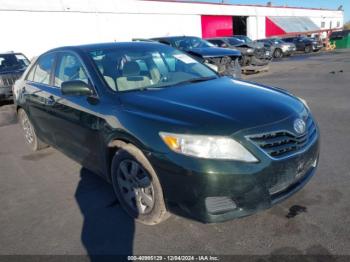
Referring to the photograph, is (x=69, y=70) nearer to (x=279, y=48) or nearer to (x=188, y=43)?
(x=188, y=43)

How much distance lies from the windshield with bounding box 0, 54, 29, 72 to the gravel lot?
7.56 meters

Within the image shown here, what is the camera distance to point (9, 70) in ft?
35.8

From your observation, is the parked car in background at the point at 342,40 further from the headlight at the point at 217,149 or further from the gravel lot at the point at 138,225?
the headlight at the point at 217,149

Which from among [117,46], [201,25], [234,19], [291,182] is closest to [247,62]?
[117,46]

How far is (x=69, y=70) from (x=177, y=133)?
204cm

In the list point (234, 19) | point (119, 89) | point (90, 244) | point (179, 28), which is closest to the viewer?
point (90, 244)

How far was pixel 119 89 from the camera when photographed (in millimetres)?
3418

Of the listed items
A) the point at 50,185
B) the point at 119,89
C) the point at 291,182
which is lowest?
the point at 50,185

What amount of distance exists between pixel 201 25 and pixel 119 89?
29.9 m

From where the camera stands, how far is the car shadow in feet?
9.43

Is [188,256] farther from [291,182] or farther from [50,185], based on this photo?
[50,185]

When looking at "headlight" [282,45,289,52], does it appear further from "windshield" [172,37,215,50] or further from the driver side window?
the driver side window

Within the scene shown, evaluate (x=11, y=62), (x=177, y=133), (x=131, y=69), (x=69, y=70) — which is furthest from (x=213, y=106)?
(x=11, y=62)

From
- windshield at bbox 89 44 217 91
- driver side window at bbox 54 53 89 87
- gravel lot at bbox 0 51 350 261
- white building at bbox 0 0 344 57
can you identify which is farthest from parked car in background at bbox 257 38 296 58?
driver side window at bbox 54 53 89 87
